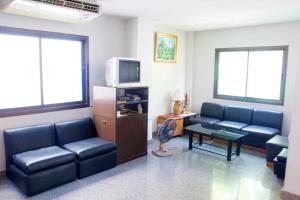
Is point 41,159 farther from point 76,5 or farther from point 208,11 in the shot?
point 208,11

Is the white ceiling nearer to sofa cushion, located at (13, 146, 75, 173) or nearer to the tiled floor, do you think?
sofa cushion, located at (13, 146, 75, 173)

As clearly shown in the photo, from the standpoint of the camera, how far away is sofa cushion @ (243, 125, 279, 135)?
14.8 ft

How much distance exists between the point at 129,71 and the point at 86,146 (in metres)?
1.38

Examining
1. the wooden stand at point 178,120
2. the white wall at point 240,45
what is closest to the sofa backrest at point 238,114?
the white wall at point 240,45

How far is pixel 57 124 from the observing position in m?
3.74

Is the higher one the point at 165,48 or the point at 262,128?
the point at 165,48

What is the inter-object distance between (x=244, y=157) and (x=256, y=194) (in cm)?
136

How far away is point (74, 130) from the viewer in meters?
3.86

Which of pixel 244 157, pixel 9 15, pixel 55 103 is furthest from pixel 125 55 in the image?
pixel 244 157

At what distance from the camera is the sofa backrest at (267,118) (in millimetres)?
4773

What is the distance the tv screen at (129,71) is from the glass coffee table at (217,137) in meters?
1.45

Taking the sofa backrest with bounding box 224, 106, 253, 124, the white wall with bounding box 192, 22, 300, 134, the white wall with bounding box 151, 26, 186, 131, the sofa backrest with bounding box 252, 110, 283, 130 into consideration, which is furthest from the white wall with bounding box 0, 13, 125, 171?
the sofa backrest with bounding box 252, 110, 283, 130

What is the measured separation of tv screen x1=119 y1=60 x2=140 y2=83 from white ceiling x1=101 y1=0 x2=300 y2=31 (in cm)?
83

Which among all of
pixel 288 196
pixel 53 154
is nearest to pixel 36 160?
pixel 53 154
